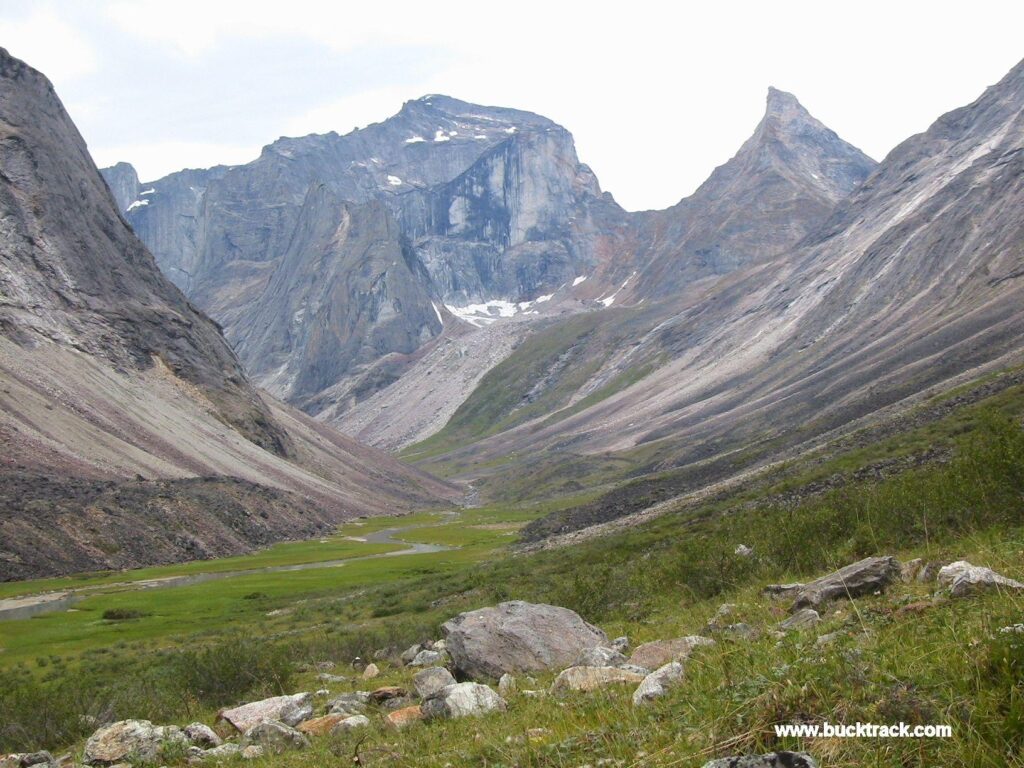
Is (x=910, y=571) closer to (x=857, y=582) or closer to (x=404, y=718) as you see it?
(x=857, y=582)

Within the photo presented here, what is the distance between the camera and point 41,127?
165 m

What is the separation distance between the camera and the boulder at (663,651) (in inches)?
523

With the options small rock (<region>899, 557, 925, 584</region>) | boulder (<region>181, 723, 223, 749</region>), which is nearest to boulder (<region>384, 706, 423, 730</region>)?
boulder (<region>181, 723, 223, 749</region>)

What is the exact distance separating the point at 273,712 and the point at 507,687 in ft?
18.1

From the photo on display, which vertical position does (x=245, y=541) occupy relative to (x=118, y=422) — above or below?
below

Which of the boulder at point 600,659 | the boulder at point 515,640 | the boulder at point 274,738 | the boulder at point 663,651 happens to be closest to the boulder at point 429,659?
the boulder at point 515,640

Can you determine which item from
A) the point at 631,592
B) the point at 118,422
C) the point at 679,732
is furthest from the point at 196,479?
the point at 679,732

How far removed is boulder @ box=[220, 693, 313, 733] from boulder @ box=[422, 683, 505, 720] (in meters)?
4.18

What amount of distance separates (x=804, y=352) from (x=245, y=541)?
124005mm

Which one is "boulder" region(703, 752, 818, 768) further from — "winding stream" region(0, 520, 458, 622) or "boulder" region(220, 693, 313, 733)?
"winding stream" region(0, 520, 458, 622)

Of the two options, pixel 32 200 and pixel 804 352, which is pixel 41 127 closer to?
pixel 32 200

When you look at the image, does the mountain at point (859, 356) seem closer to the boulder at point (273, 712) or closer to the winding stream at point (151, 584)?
the winding stream at point (151, 584)

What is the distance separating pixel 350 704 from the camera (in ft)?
54.3

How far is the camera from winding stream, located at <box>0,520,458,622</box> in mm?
57775
